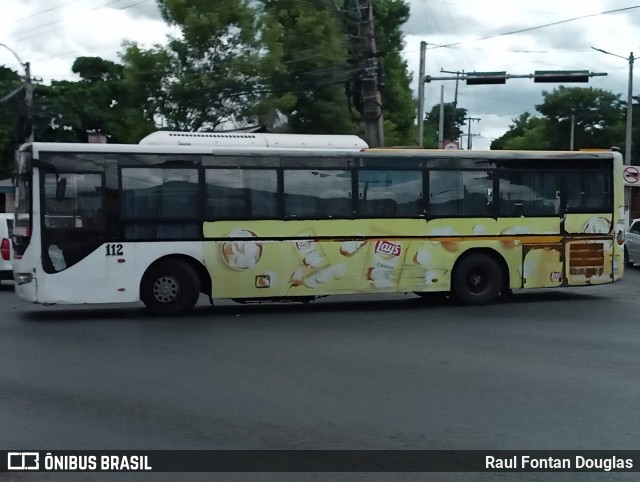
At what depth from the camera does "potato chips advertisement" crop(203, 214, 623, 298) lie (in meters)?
16.3

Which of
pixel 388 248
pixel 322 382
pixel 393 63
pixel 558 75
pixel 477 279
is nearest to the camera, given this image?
pixel 322 382

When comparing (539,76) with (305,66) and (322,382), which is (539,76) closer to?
(305,66)

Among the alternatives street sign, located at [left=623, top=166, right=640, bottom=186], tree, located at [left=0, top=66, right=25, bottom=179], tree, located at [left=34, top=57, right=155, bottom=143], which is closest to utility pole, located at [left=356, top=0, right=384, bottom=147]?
street sign, located at [left=623, top=166, right=640, bottom=186]

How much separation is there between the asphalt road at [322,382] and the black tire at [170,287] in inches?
16.4

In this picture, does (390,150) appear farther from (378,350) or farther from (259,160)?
(378,350)

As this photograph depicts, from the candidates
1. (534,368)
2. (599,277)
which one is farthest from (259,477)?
(599,277)

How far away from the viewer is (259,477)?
21.0 feet

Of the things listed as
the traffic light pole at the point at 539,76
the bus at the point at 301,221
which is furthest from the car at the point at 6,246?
the traffic light pole at the point at 539,76

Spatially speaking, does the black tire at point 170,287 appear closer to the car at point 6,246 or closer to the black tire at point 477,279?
the black tire at point 477,279

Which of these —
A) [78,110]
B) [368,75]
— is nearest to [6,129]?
[78,110]

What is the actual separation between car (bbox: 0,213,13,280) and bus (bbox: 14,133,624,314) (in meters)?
6.16

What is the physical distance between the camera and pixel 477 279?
17656 mm

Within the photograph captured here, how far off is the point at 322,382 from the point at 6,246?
1381 centimetres

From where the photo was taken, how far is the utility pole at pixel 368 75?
25188mm
